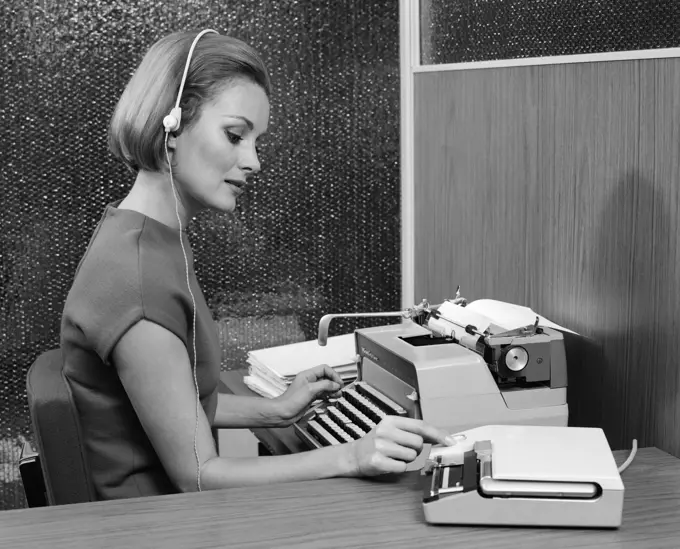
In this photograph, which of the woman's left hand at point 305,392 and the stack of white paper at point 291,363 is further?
the stack of white paper at point 291,363

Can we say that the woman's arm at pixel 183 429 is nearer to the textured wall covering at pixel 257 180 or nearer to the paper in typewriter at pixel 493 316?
the paper in typewriter at pixel 493 316

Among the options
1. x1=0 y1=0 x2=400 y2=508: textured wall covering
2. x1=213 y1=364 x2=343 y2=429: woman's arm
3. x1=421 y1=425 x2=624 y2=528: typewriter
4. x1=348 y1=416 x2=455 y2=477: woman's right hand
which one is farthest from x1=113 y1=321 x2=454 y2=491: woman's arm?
x1=0 y1=0 x2=400 y2=508: textured wall covering

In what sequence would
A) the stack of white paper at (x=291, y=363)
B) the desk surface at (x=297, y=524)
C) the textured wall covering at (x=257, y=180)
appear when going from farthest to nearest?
the textured wall covering at (x=257, y=180) < the stack of white paper at (x=291, y=363) < the desk surface at (x=297, y=524)

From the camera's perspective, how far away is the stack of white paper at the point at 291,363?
6.15ft

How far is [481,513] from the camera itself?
1055 millimetres

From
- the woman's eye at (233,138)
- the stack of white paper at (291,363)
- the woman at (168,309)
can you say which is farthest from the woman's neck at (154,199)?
the stack of white paper at (291,363)

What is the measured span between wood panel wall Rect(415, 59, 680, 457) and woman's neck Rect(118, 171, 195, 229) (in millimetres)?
691

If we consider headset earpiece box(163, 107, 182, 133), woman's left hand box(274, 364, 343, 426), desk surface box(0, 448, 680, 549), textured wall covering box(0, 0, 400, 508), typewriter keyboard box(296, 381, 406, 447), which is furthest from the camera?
textured wall covering box(0, 0, 400, 508)

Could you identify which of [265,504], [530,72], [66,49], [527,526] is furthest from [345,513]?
[66,49]

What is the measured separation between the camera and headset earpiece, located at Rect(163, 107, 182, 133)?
135 centimetres

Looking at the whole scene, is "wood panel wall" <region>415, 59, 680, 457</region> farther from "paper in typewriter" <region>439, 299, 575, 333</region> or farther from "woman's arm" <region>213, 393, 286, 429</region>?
"woman's arm" <region>213, 393, 286, 429</region>

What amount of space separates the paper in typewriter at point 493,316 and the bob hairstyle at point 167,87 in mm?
534

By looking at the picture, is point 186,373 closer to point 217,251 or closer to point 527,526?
point 527,526

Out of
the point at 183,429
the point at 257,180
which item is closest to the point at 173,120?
the point at 183,429
